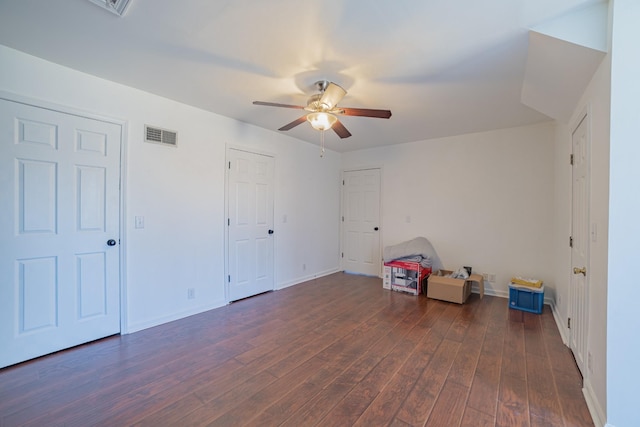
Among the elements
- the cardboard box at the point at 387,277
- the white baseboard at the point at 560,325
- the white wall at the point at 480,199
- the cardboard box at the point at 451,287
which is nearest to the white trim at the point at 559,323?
the white baseboard at the point at 560,325

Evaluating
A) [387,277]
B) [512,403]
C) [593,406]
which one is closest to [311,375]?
[512,403]

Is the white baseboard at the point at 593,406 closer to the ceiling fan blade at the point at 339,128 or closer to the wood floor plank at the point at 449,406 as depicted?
the wood floor plank at the point at 449,406

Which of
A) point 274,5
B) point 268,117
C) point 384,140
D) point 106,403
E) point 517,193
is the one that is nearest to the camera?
point 274,5

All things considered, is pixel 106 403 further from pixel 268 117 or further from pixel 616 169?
pixel 616 169

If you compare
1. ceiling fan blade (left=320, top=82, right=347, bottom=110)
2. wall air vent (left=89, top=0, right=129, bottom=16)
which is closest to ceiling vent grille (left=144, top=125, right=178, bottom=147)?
wall air vent (left=89, top=0, right=129, bottom=16)

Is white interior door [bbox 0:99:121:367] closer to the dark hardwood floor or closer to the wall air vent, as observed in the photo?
the dark hardwood floor

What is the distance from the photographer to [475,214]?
169 inches

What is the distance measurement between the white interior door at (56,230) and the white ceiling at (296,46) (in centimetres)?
63

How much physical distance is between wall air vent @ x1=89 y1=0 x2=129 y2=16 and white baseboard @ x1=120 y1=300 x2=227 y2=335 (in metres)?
2.80

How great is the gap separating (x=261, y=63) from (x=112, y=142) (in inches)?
68.7

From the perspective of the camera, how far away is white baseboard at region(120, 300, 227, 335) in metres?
2.86

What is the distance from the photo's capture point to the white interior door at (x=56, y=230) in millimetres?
2213

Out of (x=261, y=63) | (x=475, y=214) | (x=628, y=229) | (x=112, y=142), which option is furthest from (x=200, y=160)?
(x=475, y=214)

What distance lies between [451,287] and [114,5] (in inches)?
174
